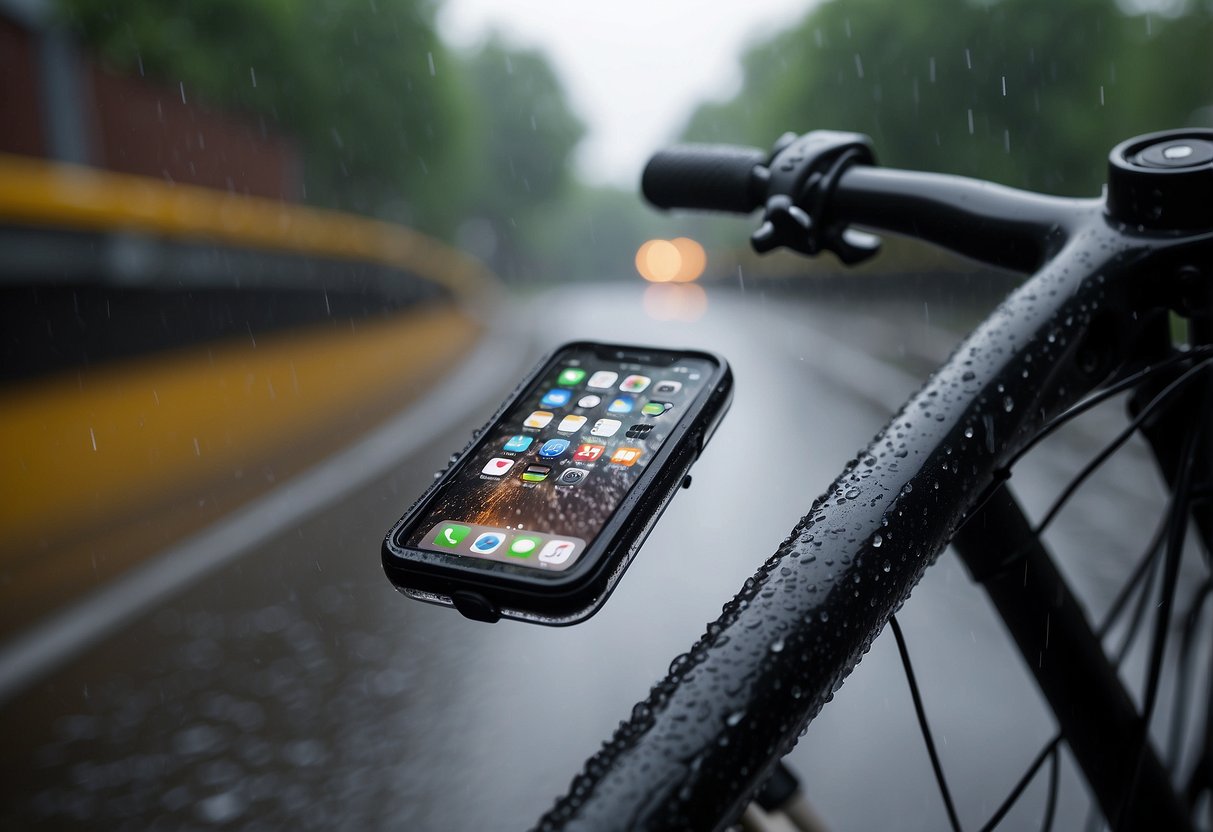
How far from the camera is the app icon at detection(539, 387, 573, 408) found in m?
1.11

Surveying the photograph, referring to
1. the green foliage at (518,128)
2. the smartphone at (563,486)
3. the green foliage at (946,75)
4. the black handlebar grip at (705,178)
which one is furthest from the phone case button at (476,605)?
the green foliage at (518,128)

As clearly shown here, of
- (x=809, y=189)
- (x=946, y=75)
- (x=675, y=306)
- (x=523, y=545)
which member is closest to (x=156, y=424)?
(x=946, y=75)

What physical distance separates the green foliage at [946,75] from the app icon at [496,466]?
0.92m

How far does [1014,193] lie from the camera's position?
1.25 m

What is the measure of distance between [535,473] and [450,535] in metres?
0.11

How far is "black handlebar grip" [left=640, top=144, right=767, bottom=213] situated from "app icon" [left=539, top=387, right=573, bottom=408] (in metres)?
0.47

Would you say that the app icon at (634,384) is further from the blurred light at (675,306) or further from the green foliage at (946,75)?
the blurred light at (675,306)

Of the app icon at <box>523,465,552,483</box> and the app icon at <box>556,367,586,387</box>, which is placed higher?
the app icon at <box>556,367,586,387</box>

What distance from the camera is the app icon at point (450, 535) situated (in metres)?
0.93

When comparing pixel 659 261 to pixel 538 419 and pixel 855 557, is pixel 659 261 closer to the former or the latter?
pixel 538 419

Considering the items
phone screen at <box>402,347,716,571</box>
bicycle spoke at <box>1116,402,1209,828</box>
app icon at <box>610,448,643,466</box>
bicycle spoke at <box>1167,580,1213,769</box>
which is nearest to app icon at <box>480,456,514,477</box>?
phone screen at <box>402,347,716,571</box>

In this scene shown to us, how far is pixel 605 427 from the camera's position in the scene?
1.04 meters

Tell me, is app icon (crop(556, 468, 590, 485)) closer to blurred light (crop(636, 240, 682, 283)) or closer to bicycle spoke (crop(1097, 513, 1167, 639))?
blurred light (crop(636, 240, 682, 283))

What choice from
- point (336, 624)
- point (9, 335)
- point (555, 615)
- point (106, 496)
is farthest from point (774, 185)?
point (106, 496)
